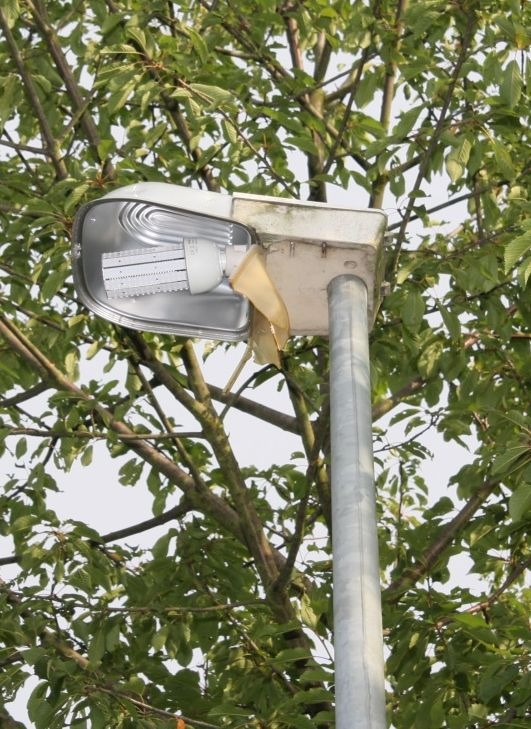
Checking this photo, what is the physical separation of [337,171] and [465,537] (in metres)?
1.97

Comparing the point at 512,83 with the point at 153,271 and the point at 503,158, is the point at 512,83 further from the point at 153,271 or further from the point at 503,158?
the point at 153,271

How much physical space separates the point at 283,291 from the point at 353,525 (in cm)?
74

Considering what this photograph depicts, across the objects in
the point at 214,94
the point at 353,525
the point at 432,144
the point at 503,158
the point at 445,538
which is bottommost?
the point at 353,525

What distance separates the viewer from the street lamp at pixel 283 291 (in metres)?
2.54

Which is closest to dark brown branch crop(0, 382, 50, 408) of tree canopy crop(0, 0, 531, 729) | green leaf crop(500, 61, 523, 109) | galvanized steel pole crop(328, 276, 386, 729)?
tree canopy crop(0, 0, 531, 729)

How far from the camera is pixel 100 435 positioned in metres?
5.78

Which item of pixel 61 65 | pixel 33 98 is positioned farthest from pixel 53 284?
pixel 61 65

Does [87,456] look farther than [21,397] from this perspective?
No

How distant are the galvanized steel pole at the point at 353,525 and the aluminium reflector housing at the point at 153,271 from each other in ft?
1.09

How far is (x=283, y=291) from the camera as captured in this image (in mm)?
3115

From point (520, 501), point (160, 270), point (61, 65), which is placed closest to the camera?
point (160, 270)

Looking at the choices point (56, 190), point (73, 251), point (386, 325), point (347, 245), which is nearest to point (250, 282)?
point (347, 245)

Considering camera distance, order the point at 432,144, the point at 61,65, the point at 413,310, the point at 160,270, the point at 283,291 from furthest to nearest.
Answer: the point at 61,65 < the point at 413,310 < the point at 432,144 < the point at 160,270 < the point at 283,291

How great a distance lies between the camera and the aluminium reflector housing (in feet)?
10.5
